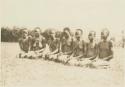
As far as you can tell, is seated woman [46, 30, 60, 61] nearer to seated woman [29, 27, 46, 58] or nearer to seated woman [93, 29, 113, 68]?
seated woman [29, 27, 46, 58]

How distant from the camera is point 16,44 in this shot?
145cm

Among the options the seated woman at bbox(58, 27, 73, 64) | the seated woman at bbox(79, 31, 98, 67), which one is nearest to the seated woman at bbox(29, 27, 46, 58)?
the seated woman at bbox(58, 27, 73, 64)

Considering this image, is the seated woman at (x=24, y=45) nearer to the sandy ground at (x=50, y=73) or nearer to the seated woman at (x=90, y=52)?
the sandy ground at (x=50, y=73)

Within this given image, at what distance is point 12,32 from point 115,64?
61cm

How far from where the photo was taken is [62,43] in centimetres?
143

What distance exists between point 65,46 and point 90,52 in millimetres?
144

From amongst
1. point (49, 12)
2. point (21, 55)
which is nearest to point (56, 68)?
point (21, 55)

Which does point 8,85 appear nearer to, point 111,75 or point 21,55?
point 21,55

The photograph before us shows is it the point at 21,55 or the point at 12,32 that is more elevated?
the point at 12,32

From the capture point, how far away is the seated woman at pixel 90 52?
141 cm

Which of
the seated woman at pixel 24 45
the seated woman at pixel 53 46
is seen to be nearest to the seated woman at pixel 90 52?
the seated woman at pixel 53 46

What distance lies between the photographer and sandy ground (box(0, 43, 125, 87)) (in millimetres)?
1385

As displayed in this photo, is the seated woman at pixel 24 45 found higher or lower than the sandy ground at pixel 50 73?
higher

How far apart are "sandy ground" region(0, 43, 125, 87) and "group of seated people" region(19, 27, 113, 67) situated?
0.03m
